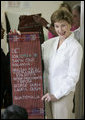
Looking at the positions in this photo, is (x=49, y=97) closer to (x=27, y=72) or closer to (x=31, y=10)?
(x=27, y=72)

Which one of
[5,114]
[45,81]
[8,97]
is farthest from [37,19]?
[5,114]

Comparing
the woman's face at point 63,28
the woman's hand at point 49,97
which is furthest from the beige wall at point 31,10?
the woman's hand at point 49,97

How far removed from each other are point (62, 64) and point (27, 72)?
0.34m

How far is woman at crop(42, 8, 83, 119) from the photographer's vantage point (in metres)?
1.87

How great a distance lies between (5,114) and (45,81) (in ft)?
2.39

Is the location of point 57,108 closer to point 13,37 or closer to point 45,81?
point 45,81

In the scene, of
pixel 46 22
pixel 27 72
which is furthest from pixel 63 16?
pixel 27 72

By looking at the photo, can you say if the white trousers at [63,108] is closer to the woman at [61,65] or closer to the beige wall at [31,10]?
the woman at [61,65]

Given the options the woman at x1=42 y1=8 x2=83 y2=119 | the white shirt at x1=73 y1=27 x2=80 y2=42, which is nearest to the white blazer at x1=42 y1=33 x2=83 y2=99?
the woman at x1=42 y1=8 x2=83 y2=119

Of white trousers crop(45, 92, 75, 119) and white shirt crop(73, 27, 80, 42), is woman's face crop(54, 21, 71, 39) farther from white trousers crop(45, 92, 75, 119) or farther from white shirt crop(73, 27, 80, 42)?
white trousers crop(45, 92, 75, 119)

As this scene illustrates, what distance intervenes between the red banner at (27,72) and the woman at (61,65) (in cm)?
9

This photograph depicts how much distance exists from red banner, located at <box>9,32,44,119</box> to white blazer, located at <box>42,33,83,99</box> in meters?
0.08

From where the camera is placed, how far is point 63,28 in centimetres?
193

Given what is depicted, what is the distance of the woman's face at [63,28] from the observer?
192cm
